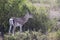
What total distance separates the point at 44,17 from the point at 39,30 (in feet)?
2.41

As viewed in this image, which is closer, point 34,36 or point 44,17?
point 34,36

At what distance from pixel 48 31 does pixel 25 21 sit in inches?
47.4

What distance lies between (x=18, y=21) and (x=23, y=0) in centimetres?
102

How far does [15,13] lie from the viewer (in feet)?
34.4

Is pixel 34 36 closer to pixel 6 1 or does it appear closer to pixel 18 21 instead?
pixel 18 21

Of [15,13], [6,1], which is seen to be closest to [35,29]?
[15,13]

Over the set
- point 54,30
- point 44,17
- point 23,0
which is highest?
point 23,0

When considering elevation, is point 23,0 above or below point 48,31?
above

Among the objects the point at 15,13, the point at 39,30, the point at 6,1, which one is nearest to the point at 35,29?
the point at 39,30

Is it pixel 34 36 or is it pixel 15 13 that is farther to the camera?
pixel 15 13

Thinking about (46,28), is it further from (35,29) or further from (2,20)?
(2,20)

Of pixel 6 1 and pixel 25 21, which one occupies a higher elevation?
pixel 6 1

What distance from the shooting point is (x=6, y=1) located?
10195 mm

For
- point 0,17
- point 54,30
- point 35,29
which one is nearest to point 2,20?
point 0,17
